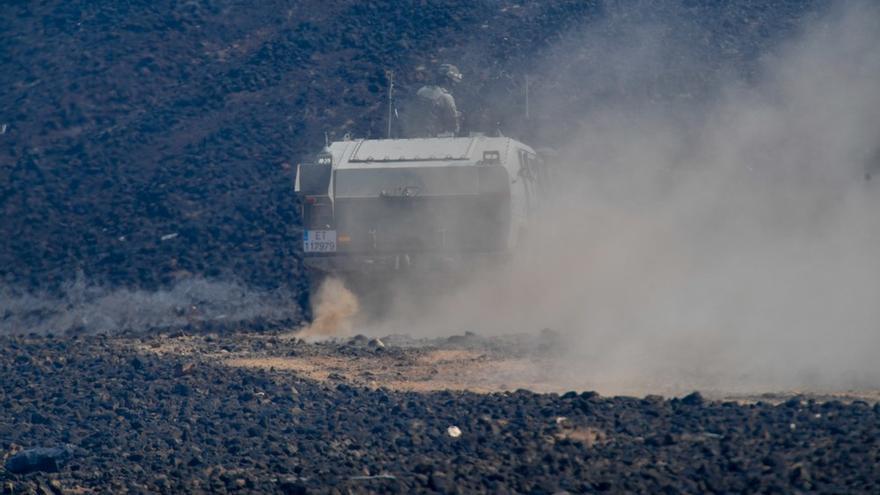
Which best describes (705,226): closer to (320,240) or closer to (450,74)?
(450,74)

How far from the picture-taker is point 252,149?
101 feet

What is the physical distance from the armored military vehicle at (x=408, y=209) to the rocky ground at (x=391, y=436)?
15.7 feet

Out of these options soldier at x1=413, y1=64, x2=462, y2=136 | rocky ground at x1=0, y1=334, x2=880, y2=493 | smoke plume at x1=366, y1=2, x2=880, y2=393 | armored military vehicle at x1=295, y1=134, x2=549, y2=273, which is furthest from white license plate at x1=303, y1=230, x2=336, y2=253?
rocky ground at x1=0, y1=334, x2=880, y2=493

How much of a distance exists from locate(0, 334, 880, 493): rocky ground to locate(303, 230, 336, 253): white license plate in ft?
15.9

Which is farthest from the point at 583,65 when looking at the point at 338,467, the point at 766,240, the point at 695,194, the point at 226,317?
the point at 338,467

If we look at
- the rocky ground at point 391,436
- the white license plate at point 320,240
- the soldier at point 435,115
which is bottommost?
the rocky ground at point 391,436

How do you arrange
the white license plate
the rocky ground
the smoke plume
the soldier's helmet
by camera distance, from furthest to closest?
1. the soldier's helmet
2. the white license plate
3. the smoke plume
4. the rocky ground

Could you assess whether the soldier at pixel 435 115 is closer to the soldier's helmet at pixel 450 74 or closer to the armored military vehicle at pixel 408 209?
the armored military vehicle at pixel 408 209

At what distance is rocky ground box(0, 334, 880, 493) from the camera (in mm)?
10203

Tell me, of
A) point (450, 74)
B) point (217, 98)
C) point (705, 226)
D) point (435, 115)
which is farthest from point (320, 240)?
point (217, 98)

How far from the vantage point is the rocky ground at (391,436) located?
10203 mm

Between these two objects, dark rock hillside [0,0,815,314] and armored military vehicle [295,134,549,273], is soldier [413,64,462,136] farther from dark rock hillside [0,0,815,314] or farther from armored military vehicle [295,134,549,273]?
dark rock hillside [0,0,815,314]

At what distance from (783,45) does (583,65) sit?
190 inches

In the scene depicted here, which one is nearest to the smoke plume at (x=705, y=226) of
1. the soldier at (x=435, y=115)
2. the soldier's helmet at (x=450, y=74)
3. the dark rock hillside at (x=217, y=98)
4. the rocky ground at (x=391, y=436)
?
the dark rock hillside at (x=217, y=98)
